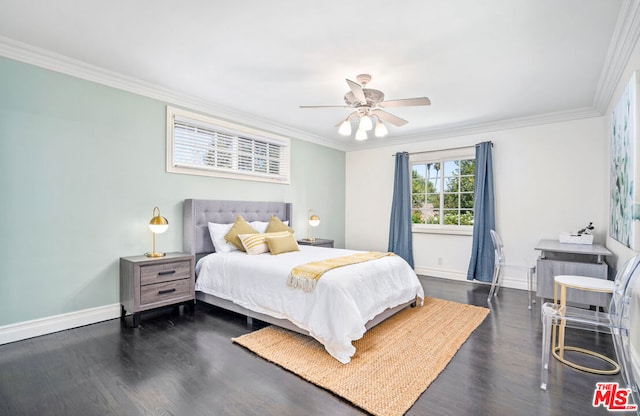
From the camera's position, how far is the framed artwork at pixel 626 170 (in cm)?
239

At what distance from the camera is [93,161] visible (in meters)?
3.24

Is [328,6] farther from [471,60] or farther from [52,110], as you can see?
[52,110]

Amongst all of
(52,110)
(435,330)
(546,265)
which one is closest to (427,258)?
(546,265)

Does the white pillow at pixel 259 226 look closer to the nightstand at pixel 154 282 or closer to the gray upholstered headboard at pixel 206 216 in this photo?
the gray upholstered headboard at pixel 206 216

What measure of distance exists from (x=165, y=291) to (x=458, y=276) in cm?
→ 443

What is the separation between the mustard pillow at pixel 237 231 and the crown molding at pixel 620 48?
398 cm

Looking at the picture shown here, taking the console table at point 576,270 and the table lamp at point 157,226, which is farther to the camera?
the table lamp at point 157,226

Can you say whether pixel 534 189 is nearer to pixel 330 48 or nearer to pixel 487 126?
pixel 487 126

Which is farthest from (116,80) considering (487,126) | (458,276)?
(458,276)

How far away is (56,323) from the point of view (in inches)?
118

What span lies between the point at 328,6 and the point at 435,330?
2.92 m

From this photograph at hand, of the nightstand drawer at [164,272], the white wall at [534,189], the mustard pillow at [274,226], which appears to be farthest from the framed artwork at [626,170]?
the nightstand drawer at [164,272]

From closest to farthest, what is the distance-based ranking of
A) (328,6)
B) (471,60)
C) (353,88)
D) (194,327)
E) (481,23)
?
(328,6), (481,23), (353,88), (471,60), (194,327)

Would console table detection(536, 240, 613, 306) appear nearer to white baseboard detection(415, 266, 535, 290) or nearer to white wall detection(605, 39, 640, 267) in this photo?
white wall detection(605, 39, 640, 267)
